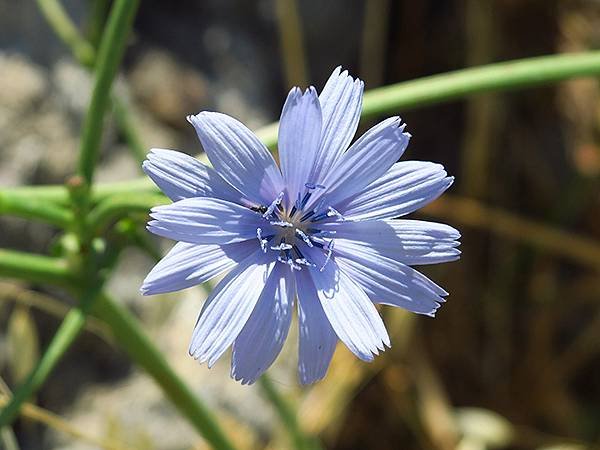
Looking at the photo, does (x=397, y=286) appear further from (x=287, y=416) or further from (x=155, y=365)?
(x=287, y=416)

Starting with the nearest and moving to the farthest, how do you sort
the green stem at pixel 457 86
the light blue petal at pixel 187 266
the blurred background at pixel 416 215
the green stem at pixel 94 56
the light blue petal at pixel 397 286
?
1. the light blue petal at pixel 187 266
2. the light blue petal at pixel 397 286
3. the green stem at pixel 457 86
4. the green stem at pixel 94 56
5. the blurred background at pixel 416 215

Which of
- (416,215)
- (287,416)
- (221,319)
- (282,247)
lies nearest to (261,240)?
(282,247)

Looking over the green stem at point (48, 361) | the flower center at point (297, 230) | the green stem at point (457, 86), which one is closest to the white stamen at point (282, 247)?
the flower center at point (297, 230)

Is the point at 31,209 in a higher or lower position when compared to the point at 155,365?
higher

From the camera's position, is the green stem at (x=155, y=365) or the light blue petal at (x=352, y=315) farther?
the green stem at (x=155, y=365)

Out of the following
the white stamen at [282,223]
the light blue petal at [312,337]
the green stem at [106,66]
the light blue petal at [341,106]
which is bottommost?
the light blue petal at [312,337]

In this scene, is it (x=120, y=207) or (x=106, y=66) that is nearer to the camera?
(x=120, y=207)

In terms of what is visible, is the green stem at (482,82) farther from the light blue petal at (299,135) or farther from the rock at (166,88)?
the rock at (166,88)

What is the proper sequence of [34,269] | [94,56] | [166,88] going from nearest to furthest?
[34,269] → [94,56] → [166,88]
